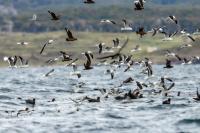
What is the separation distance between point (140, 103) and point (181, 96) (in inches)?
283

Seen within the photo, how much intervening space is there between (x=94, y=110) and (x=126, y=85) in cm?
2678

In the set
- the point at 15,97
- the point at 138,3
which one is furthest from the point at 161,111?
the point at 15,97

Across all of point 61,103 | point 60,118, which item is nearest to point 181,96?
point 61,103

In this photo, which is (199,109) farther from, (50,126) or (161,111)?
(50,126)

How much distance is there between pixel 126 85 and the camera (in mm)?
68875

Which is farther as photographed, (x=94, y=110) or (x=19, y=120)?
(x=94, y=110)

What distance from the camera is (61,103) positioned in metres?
47.7

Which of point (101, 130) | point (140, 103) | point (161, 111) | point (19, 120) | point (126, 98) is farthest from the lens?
point (126, 98)

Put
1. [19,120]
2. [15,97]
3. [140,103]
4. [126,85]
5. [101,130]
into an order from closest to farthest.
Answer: [101,130] < [19,120] < [140,103] < [15,97] < [126,85]

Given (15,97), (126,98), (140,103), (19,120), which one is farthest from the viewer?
(15,97)

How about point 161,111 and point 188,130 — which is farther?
point 161,111

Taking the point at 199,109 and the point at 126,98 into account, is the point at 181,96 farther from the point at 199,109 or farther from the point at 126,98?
the point at 199,109

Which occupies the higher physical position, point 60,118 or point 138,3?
point 138,3

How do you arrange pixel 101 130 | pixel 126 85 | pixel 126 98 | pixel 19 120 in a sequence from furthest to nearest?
1. pixel 126 85
2. pixel 126 98
3. pixel 19 120
4. pixel 101 130
